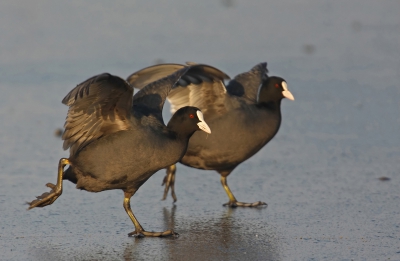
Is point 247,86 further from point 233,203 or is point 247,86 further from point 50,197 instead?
point 50,197

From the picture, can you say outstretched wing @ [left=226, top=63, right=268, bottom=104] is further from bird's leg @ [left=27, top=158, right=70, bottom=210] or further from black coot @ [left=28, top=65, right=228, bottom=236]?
bird's leg @ [left=27, top=158, right=70, bottom=210]

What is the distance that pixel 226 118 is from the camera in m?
6.70

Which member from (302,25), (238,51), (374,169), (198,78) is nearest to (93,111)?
(198,78)

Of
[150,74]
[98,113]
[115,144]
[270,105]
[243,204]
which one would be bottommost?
[243,204]

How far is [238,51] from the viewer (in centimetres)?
1165

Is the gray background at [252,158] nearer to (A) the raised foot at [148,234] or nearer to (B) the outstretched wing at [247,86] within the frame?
(A) the raised foot at [148,234]

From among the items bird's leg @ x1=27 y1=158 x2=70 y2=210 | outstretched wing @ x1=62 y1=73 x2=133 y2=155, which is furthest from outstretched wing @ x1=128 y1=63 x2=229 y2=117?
bird's leg @ x1=27 y1=158 x2=70 y2=210

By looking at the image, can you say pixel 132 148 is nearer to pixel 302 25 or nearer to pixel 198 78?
pixel 198 78

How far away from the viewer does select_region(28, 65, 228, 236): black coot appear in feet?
17.2

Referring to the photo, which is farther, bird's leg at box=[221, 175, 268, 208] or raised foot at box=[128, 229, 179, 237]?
bird's leg at box=[221, 175, 268, 208]

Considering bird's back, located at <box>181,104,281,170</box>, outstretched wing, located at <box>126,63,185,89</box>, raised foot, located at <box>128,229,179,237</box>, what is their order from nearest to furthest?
raised foot, located at <box>128,229,179,237</box>, bird's back, located at <box>181,104,281,170</box>, outstretched wing, located at <box>126,63,185,89</box>

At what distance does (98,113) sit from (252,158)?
2599mm

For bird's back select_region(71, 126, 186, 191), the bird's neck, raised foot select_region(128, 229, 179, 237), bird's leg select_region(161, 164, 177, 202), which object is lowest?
raised foot select_region(128, 229, 179, 237)

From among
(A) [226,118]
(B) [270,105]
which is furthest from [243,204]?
(B) [270,105]
